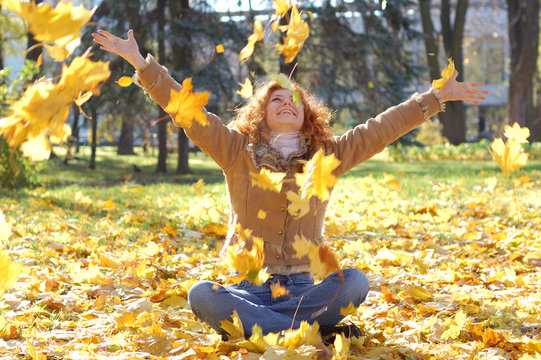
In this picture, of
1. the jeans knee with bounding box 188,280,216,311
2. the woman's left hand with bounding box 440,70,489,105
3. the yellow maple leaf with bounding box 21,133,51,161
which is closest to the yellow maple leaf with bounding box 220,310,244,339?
the jeans knee with bounding box 188,280,216,311

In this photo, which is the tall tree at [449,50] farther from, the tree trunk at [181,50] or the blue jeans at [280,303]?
the blue jeans at [280,303]

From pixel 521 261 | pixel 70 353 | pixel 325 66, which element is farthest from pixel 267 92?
pixel 325 66

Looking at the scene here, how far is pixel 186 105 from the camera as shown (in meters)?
2.33

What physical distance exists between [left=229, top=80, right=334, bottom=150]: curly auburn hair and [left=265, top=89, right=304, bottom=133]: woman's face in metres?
0.05

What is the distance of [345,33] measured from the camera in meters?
14.0

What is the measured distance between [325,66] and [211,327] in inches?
455

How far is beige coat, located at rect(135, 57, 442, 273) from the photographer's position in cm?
281

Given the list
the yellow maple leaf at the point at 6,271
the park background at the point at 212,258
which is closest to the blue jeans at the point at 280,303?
the park background at the point at 212,258

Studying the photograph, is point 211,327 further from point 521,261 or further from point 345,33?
point 345,33

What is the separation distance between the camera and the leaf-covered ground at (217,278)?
2535 mm

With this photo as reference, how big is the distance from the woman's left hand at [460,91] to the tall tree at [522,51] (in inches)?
545

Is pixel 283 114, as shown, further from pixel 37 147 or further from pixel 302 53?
pixel 302 53

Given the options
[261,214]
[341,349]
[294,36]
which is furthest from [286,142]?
[341,349]

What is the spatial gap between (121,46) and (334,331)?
1615 millimetres
